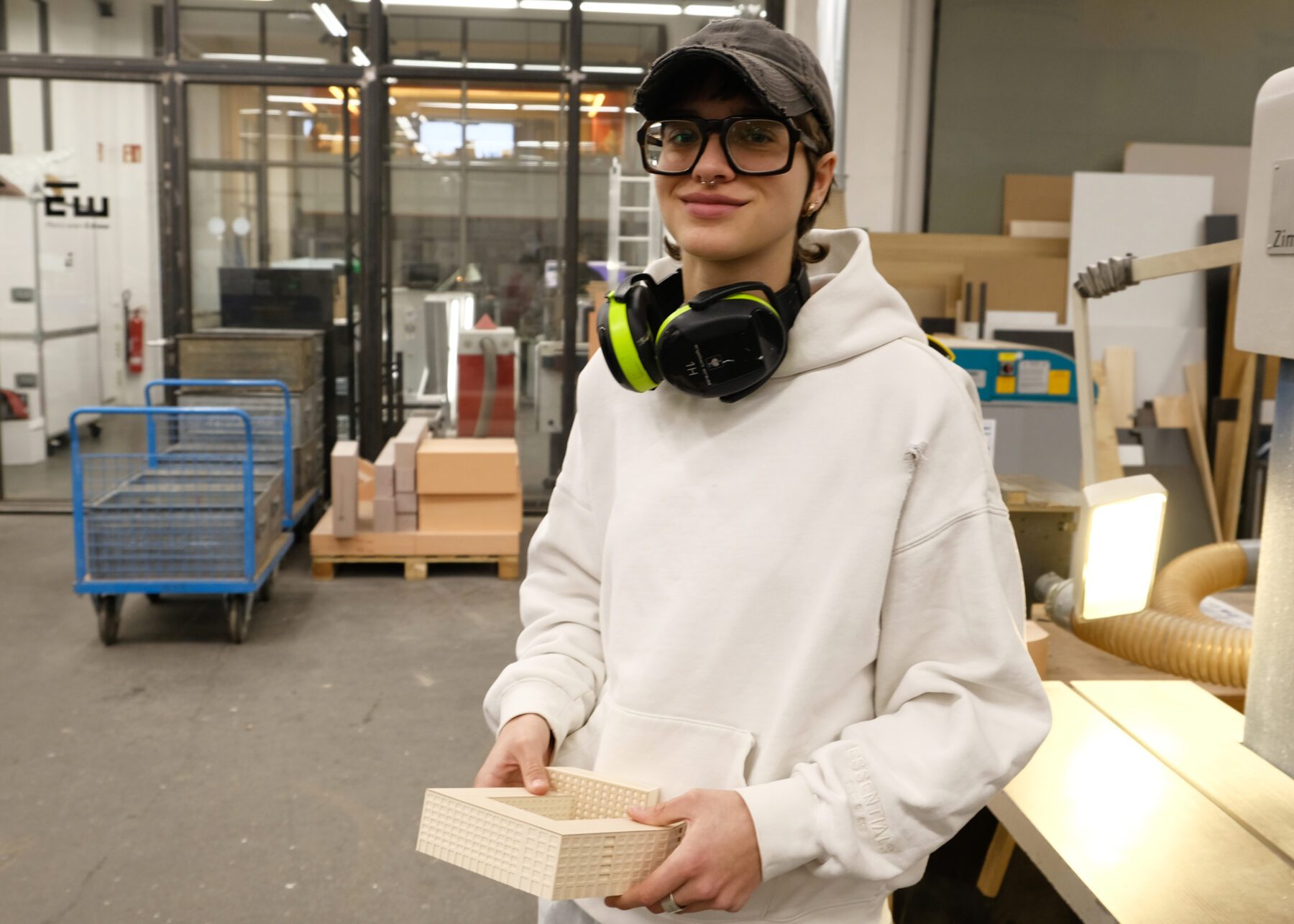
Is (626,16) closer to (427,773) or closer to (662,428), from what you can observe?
(427,773)

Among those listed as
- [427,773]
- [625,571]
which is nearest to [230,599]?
[427,773]

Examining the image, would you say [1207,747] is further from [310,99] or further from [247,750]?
[310,99]

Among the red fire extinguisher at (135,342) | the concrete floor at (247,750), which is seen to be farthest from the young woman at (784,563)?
the red fire extinguisher at (135,342)

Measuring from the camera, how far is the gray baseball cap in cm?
102

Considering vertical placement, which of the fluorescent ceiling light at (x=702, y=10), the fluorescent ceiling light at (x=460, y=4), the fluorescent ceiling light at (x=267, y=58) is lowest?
the fluorescent ceiling light at (x=267, y=58)

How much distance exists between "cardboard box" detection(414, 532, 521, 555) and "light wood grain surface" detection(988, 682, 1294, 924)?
155 inches

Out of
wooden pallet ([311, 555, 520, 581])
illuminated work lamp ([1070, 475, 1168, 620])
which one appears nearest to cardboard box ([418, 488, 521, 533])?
wooden pallet ([311, 555, 520, 581])

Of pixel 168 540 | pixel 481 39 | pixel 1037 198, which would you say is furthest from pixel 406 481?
pixel 1037 198

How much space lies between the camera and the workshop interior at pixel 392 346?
10.4ft

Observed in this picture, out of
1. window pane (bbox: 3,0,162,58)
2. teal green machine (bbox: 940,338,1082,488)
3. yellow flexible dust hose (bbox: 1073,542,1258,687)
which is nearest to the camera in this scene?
yellow flexible dust hose (bbox: 1073,542,1258,687)

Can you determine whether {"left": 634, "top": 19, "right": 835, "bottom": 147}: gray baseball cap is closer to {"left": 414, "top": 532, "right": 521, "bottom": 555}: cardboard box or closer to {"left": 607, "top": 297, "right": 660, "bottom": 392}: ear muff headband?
{"left": 607, "top": 297, "right": 660, "bottom": 392}: ear muff headband

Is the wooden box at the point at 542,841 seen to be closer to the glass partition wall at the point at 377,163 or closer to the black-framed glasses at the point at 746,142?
the black-framed glasses at the point at 746,142

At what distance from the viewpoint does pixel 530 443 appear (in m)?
6.98

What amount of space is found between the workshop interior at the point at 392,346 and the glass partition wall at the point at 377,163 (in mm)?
21
